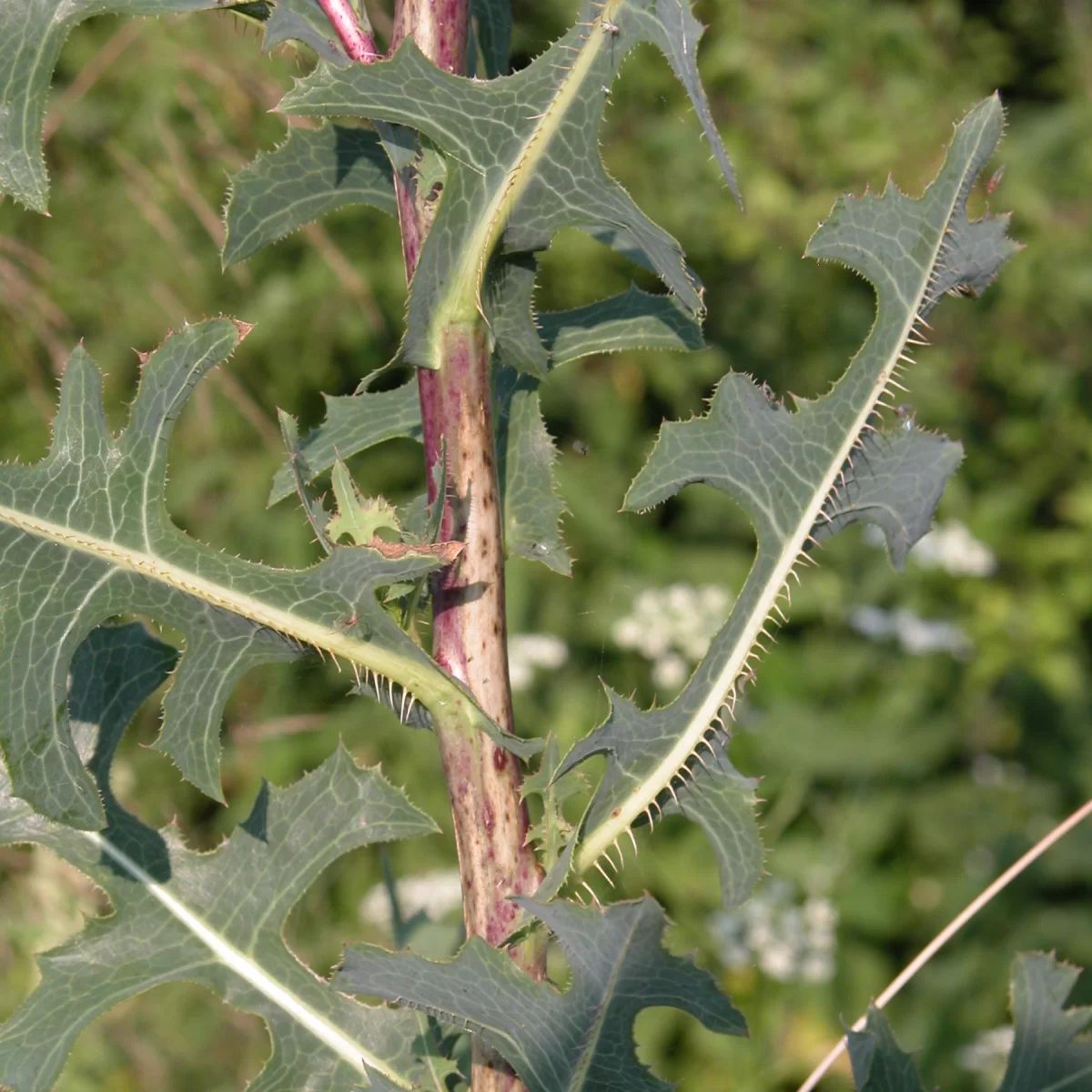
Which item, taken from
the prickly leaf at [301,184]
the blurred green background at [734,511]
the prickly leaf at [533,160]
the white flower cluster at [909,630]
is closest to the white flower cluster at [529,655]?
the blurred green background at [734,511]

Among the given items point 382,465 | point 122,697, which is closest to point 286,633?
point 122,697

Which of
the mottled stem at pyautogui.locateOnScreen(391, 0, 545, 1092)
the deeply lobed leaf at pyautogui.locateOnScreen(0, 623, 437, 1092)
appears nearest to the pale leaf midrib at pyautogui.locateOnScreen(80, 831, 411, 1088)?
the deeply lobed leaf at pyautogui.locateOnScreen(0, 623, 437, 1092)

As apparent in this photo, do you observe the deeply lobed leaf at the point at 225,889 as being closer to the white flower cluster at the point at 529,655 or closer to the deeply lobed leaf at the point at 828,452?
the deeply lobed leaf at the point at 828,452

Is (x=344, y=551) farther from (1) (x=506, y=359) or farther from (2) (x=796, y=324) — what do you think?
(2) (x=796, y=324)

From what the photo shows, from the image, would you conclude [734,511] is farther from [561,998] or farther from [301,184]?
[561,998]

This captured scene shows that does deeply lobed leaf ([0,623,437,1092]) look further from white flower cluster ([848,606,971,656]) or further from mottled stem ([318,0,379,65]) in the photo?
white flower cluster ([848,606,971,656])
